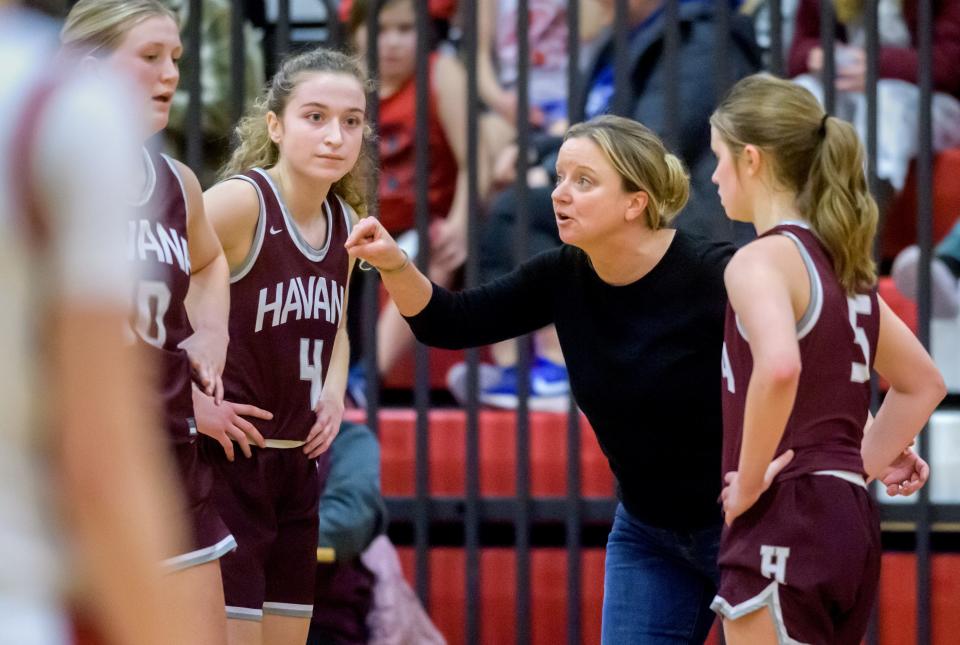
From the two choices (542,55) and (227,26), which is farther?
(542,55)

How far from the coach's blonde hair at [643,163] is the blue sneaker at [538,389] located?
1621 millimetres

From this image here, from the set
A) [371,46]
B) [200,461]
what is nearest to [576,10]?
[371,46]

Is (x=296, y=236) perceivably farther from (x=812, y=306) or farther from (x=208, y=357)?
(x=812, y=306)

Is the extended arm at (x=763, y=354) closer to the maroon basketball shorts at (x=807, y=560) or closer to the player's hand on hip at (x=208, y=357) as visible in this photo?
the maroon basketball shorts at (x=807, y=560)

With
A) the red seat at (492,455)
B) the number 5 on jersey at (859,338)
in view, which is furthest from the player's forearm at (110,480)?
the red seat at (492,455)

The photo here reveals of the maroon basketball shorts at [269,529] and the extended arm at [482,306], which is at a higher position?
the extended arm at [482,306]

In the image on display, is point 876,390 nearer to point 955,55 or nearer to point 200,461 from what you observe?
point 955,55

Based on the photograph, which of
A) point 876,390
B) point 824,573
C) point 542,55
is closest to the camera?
point 824,573

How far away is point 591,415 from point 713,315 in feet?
1.04

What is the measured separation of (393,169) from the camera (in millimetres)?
5020

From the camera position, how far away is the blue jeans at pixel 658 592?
3061 millimetres

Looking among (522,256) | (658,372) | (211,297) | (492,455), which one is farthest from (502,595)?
(211,297)

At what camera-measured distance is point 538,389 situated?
4.73m

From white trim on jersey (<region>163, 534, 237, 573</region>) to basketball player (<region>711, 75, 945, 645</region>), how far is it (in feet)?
3.11
